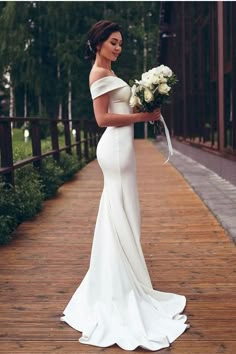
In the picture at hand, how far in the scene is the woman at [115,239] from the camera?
357 cm

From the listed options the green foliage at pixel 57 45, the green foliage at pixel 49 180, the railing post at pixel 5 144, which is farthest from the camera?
the green foliage at pixel 57 45

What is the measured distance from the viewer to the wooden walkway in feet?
11.3

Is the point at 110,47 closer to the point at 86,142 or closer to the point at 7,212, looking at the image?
the point at 7,212

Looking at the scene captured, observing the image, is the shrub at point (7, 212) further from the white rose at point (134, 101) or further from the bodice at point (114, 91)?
the white rose at point (134, 101)

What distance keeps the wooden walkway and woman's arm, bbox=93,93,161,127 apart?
1326 mm

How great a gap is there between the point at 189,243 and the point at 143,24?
126 ft

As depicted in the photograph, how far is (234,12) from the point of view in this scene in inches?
404

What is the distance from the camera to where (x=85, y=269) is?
16.8ft

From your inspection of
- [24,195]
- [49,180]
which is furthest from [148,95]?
[49,180]

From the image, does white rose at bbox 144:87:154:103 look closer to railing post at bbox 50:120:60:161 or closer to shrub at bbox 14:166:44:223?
shrub at bbox 14:166:44:223

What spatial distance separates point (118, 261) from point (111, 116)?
36.5 inches

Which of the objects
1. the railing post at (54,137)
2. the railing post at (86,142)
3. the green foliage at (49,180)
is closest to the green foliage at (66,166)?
the railing post at (54,137)

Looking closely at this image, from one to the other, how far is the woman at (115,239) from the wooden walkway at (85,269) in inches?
5.7

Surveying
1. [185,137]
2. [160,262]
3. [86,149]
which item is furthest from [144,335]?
[185,137]
